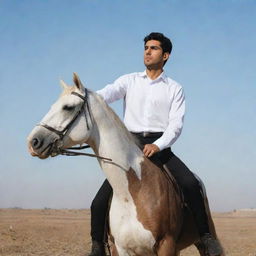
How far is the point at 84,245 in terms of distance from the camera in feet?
64.0

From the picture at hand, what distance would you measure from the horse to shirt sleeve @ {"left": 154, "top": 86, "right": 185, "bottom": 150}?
29 cm

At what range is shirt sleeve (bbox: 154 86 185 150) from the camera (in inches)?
231

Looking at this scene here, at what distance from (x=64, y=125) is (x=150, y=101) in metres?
1.24

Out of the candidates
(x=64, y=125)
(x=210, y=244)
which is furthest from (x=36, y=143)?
(x=210, y=244)

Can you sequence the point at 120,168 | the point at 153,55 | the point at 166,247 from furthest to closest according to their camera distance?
1. the point at 153,55
2. the point at 120,168
3. the point at 166,247

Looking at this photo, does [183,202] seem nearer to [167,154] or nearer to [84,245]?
[167,154]

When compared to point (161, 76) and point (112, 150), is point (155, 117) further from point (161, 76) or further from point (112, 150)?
point (112, 150)

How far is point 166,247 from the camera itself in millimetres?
5488

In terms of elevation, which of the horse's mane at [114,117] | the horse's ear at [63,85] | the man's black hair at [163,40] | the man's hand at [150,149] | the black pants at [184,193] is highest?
the man's black hair at [163,40]

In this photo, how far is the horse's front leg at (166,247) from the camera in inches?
215

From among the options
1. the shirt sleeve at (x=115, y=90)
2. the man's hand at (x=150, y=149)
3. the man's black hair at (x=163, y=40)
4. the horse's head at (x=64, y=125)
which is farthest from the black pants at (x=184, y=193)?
the man's black hair at (x=163, y=40)

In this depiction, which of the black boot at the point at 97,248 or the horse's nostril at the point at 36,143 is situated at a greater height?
the horse's nostril at the point at 36,143

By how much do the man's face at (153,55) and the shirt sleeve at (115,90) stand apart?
34 centimetres

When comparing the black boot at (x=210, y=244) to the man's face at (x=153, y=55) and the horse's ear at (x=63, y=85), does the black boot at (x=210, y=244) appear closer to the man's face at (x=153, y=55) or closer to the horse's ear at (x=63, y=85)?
the man's face at (x=153, y=55)
